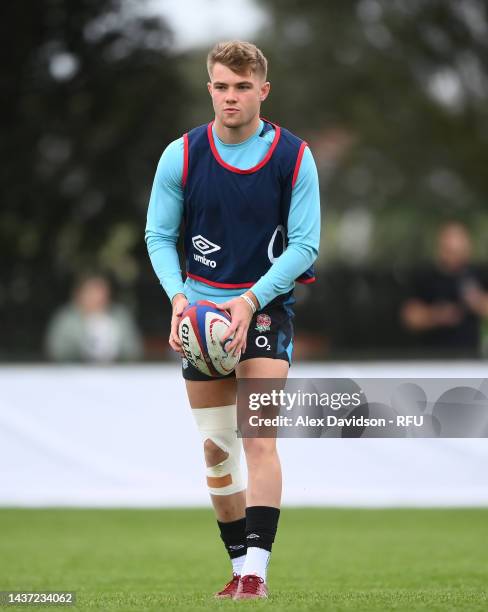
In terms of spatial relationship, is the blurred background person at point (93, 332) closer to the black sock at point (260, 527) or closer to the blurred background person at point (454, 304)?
the blurred background person at point (454, 304)

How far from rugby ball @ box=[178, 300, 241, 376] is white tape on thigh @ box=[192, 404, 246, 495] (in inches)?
15.5

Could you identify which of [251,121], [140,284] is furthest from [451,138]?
[251,121]

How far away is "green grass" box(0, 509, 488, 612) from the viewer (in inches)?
237

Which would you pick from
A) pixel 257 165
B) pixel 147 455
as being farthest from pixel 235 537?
pixel 147 455

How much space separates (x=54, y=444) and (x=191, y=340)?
6.33 meters

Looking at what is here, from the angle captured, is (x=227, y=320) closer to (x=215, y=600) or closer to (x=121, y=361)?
(x=215, y=600)

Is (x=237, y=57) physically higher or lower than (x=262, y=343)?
higher

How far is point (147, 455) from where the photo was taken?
39.1ft

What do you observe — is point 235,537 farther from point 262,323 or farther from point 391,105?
point 391,105

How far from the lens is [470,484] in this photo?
38.7 ft

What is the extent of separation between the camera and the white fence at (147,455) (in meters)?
11.8

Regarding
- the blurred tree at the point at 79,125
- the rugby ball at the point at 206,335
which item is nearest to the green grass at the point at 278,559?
the rugby ball at the point at 206,335

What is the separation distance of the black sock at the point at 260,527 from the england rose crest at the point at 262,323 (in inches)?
30.2

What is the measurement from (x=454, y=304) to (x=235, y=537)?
6.50 meters
